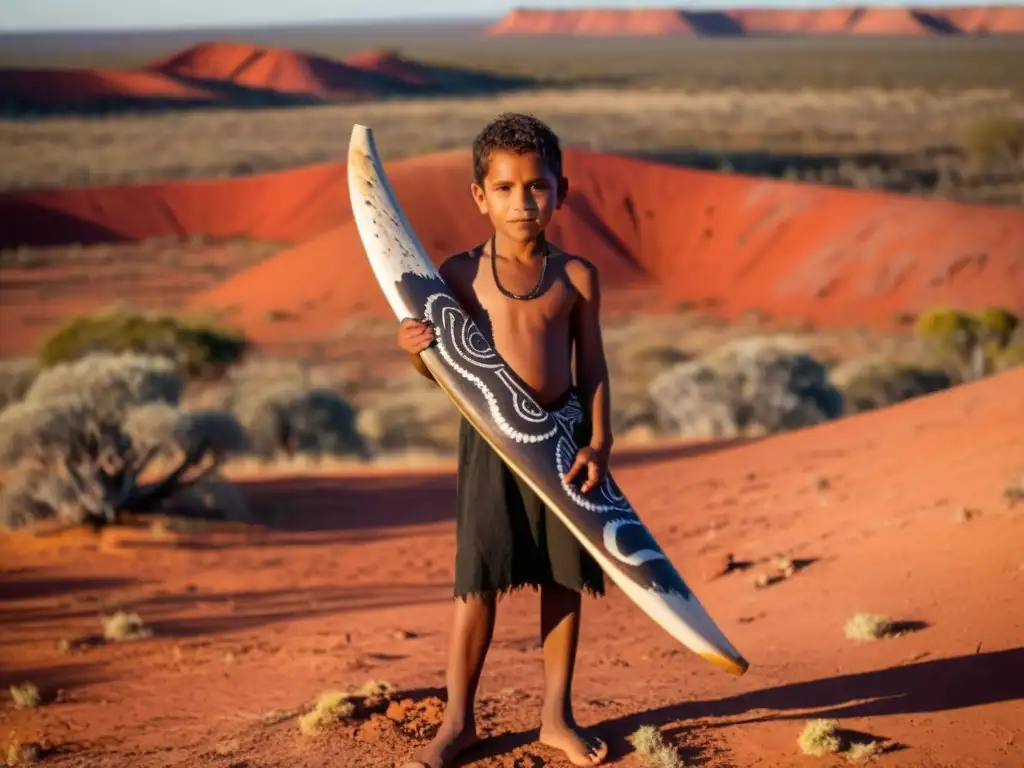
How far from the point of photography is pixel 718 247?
1361 inches

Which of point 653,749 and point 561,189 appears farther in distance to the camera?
point 653,749

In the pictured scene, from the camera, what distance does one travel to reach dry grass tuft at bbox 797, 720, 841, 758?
4.06 metres

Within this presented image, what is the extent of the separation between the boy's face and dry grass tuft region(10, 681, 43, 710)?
11.7ft

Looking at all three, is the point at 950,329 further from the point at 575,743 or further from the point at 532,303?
the point at 532,303

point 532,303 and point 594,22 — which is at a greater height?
point 594,22

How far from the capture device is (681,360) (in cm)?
2278

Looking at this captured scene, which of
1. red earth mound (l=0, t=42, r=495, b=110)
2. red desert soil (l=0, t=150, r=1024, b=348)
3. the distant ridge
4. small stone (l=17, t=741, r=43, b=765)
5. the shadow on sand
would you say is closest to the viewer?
the shadow on sand

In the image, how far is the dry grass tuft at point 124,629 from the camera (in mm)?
6992

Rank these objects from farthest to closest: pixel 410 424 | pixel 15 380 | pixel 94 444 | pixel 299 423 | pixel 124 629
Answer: pixel 15 380, pixel 410 424, pixel 299 423, pixel 94 444, pixel 124 629

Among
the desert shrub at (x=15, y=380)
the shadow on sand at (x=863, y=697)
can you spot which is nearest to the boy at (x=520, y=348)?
the shadow on sand at (x=863, y=697)

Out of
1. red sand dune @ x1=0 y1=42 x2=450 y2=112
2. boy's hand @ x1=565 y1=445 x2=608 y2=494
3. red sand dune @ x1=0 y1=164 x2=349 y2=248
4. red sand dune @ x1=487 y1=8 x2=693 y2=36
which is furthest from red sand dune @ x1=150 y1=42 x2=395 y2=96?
red sand dune @ x1=487 y1=8 x2=693 y2=36

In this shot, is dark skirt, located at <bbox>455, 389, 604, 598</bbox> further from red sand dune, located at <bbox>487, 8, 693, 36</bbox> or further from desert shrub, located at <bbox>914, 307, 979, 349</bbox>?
red sand dune, located at <bbox>487, 8, 693, 36</bbox>

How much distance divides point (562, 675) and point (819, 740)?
2.80 feet

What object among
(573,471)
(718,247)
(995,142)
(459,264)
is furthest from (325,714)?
(995,142)
